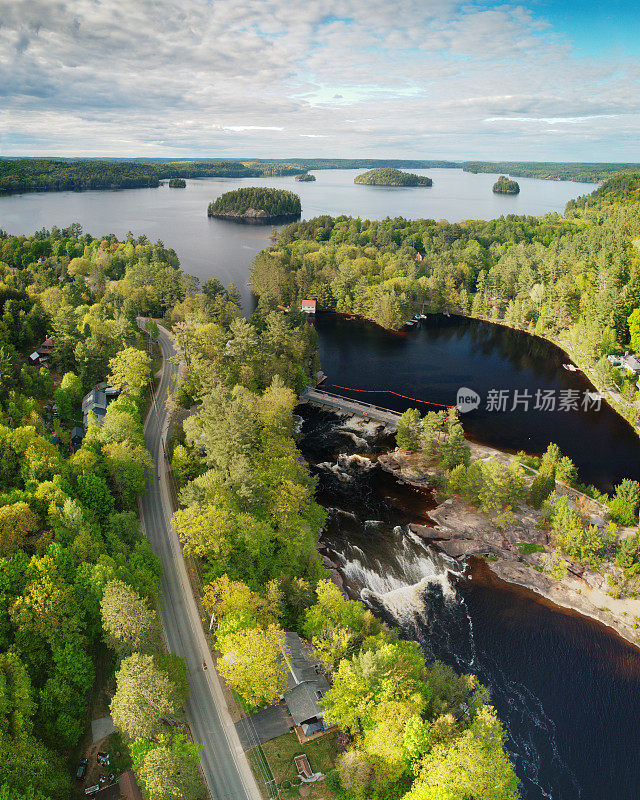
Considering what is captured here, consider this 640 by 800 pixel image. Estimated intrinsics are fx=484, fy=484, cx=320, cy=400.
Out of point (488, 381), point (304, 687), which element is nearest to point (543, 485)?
point (304, 687)

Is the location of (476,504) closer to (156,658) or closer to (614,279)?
(156,658)

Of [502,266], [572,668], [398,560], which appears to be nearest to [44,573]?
[398,560]

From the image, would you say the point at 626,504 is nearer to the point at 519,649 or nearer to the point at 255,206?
the point at 519,649

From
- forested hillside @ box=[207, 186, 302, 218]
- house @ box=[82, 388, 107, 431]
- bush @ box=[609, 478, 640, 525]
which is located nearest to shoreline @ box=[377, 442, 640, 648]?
bush @ box=[609, 478, 640, 525]

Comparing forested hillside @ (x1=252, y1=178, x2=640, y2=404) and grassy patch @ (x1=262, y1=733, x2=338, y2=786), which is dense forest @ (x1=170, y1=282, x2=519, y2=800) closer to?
grassy patch @ (x1=262, y1=733, x2=338, y2=786)

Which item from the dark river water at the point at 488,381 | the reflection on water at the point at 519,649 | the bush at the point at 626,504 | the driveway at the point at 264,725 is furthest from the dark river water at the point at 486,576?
the driveway at the point at 264,725

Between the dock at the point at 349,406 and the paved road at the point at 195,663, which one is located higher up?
the dock at the point at 349,406

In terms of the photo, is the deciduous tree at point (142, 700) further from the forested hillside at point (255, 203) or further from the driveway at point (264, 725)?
the forested hillside at point (255, 203)
